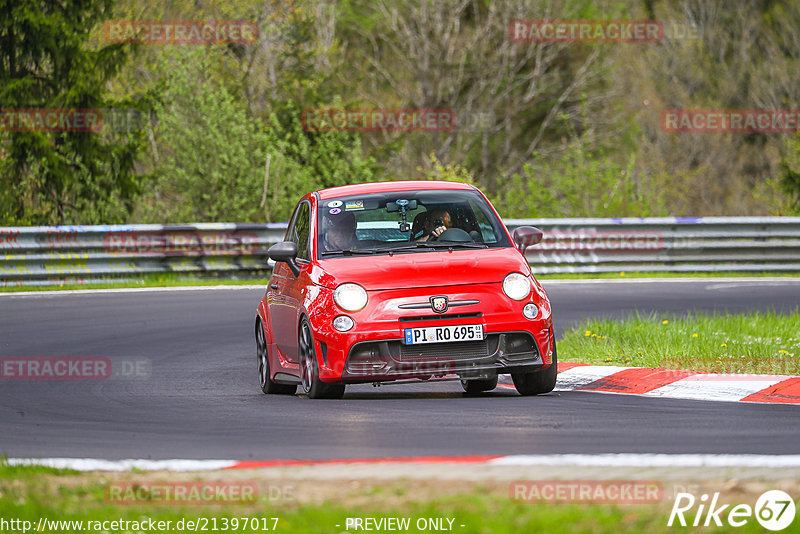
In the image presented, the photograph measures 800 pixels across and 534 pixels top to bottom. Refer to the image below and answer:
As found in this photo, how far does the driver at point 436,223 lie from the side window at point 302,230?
0.93 m

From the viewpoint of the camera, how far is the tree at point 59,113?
28.8 m

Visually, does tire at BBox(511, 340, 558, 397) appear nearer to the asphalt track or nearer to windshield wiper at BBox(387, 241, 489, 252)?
the asphalt track

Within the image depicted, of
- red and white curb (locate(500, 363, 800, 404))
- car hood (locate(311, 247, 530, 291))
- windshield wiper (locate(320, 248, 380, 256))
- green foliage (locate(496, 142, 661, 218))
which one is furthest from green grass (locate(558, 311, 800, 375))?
green foliage (locate(496, 142, 661, 218))

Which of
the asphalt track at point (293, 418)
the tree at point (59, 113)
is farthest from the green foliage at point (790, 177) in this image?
the asphalt track at point (293, 418)

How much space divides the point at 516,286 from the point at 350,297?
3.86 ft

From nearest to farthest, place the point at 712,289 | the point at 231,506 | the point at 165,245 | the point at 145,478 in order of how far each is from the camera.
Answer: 1. the point at 231,506
2. the point at 145,478
3. the point at 712,289
4. the point at 165,245

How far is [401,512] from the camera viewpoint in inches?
218

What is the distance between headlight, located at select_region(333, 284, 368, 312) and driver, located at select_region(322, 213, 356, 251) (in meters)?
0.83

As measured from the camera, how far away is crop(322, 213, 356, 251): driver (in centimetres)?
1072

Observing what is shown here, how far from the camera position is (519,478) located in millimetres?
6176

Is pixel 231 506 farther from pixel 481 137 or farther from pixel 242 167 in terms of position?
pixel 481 137

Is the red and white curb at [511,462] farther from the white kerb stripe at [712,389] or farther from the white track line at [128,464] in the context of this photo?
the white kerb stripe at [712,389]

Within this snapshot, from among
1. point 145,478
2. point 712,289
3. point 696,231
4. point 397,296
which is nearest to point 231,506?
point 145,478

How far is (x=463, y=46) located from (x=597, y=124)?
18.8ft
